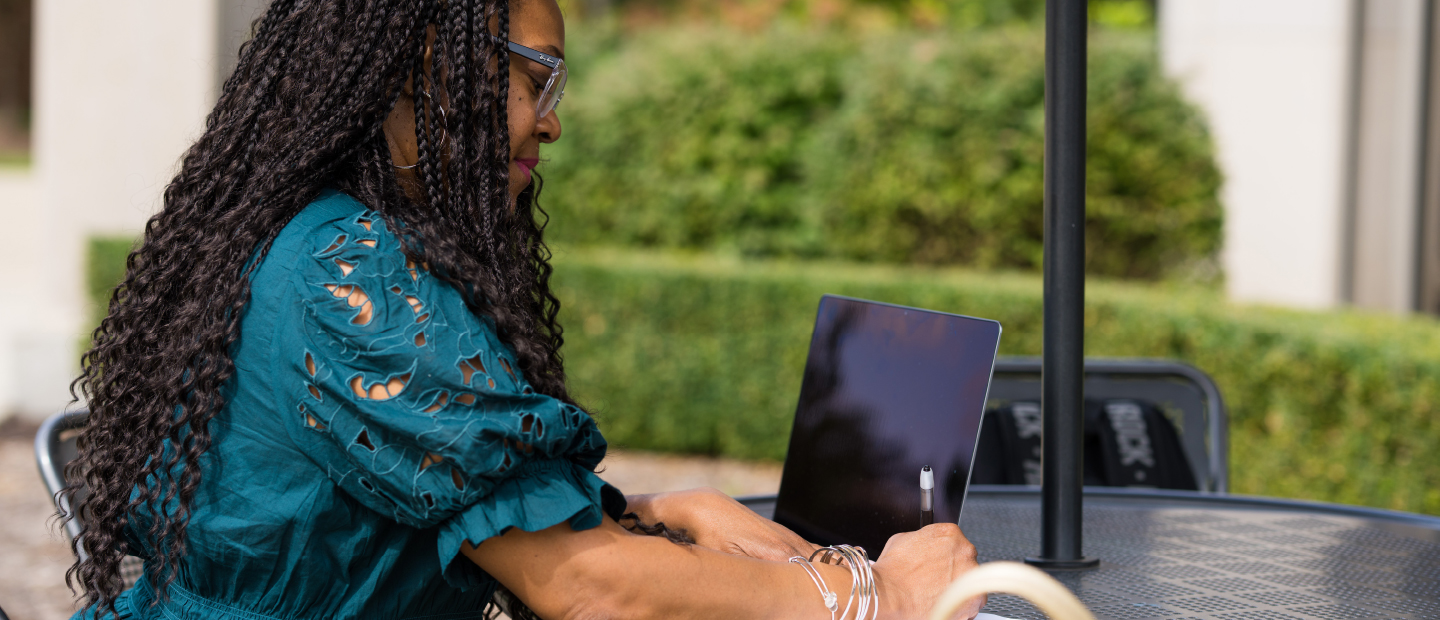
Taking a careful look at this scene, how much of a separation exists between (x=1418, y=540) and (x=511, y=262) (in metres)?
1.60

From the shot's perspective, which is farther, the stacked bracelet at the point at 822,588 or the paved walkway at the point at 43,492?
the paved walkway at the point at 43,492

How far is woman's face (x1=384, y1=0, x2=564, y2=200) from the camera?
147cm

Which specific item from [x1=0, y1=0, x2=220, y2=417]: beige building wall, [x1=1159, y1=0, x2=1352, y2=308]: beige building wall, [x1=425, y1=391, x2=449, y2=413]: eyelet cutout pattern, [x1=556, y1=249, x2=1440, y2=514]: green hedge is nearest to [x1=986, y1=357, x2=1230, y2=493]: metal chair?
[x1=556, y1=249, x2=1440, y2=514]: green hedge

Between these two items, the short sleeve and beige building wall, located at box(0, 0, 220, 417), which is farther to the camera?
beige building wall, located at box(0, 0, 220, 417)

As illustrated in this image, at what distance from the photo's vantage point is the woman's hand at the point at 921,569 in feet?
4.58

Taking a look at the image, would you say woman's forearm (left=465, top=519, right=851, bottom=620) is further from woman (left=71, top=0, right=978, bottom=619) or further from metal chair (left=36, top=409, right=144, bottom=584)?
metal chair (left=36, top=409, right=144, bottom=584)

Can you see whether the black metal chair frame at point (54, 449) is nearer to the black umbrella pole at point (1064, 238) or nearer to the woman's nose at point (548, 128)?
the woman's nose at point (548, 128)

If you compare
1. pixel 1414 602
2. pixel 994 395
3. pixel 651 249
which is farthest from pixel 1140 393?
pixel 651 249

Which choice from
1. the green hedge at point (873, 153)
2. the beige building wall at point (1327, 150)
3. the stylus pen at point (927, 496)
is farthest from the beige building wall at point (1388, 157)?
the stylus pen at point (927, 496)

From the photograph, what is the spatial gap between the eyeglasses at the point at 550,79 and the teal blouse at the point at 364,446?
10.9 inches

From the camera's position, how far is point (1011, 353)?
5867 mm

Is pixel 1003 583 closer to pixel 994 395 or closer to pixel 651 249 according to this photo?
pixel 994 395

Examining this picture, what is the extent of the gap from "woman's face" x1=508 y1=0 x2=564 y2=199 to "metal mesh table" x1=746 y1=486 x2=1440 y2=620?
0.86 metres

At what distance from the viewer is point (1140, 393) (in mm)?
3076
